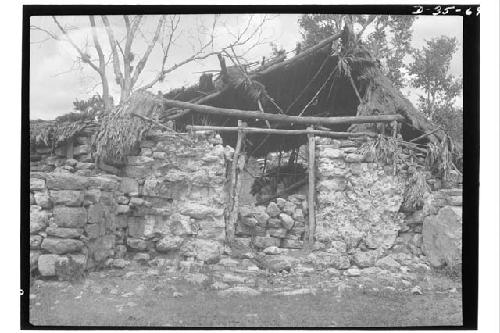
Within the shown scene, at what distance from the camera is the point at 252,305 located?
525 cm

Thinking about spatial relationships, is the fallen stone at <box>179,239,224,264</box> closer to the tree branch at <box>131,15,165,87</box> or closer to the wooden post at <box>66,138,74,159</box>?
the wooden post at <box>66,138,74,159</box>

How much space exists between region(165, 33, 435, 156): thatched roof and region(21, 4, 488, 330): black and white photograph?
1.0 inches

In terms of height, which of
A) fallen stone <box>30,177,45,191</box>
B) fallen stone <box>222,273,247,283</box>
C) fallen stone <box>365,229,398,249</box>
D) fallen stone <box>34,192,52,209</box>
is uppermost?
fallen stone <box>30,177,45,191</box>

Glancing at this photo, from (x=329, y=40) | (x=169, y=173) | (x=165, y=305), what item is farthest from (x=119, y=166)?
(x=329, y=40)

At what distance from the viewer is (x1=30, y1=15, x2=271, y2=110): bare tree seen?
17.7 feet

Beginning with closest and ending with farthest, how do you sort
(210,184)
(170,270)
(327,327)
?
(327,327) → (170,270) → (210,184)

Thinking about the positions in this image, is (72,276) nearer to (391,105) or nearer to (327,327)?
(327,327)

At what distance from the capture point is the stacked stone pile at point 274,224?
20.2 ft

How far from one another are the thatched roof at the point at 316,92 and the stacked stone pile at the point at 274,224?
997mm

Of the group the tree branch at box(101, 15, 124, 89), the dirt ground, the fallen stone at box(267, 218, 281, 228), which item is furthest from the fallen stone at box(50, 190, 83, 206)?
the fallen stone at box(267, 218, 281, 228)

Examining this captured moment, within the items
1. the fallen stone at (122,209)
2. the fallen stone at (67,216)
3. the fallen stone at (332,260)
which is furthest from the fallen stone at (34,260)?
the fallen stone at (332,260)

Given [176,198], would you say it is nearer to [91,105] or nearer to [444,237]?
[91,105]

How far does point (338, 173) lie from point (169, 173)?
6.19 feet

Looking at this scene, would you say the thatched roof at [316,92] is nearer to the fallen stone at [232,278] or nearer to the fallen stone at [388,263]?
the fallen stone at [388,263]
